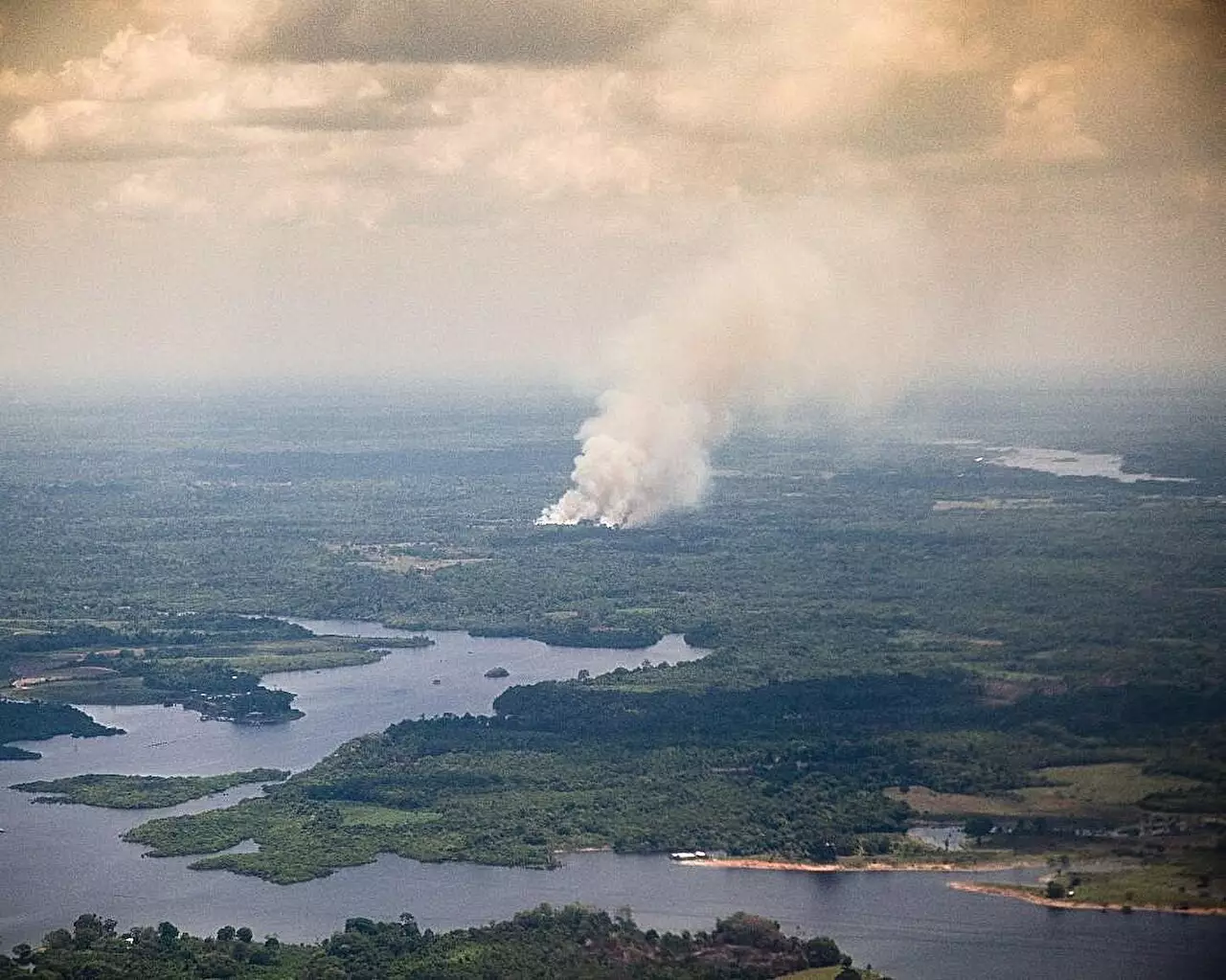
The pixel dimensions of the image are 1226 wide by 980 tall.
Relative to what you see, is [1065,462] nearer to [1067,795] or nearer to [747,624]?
[747,624]

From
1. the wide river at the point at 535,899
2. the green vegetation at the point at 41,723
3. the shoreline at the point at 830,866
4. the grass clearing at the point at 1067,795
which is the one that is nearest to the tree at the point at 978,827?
the grass clearing at the point at 1067,795

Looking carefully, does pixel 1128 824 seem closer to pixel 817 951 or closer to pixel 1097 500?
pixel 817 951

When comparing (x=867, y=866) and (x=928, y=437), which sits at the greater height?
(x=928, y=437)

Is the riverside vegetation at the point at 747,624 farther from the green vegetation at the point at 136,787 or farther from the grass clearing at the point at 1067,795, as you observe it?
the green vegetation at the point at 136,787

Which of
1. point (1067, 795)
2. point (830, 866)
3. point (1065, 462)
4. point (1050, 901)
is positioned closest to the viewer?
point (1050, 901)

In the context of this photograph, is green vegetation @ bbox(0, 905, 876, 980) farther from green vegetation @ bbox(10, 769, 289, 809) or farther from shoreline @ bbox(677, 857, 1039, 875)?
green vegetation @ bbox(10, 769, 289, 809)

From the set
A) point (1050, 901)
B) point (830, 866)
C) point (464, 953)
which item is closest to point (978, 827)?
point (830, 866)

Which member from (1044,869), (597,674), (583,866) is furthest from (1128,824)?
(597,674)
